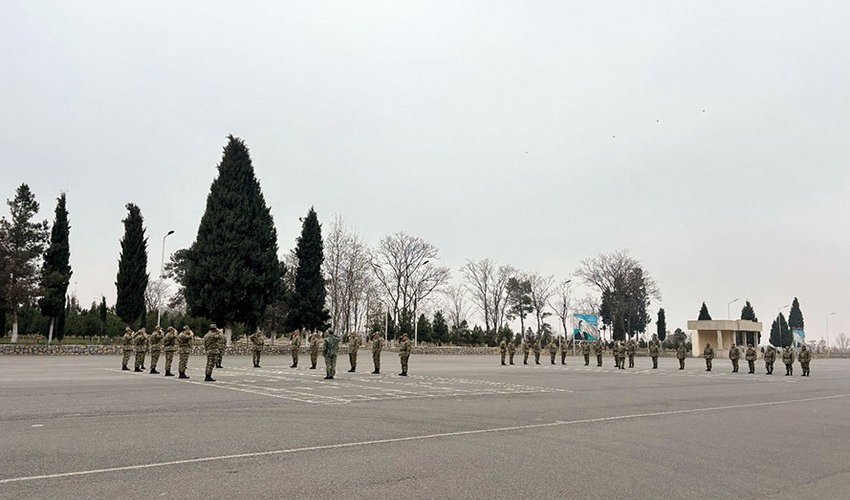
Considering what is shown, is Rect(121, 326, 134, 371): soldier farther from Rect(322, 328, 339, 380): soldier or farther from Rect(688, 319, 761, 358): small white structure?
Rect(688, 319, 761, 358): small white structure

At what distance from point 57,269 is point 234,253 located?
529 inches

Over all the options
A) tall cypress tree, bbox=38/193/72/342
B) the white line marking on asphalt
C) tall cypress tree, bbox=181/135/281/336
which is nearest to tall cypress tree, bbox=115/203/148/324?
tall cypress tree, bbox=38/193/72/342

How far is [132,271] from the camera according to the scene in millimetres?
54344

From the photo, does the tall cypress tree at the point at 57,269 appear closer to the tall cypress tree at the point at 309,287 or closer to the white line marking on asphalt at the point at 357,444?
the tall cypress tree at the point at 309,287

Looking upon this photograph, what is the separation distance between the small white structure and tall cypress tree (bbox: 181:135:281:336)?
50247 mm

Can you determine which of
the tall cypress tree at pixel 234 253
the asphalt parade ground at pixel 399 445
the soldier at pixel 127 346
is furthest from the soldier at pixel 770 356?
the tall cypress tree at pixel 234 253

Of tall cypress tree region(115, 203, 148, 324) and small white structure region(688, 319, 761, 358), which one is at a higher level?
tall cypress tree region(115, 203, 148, 324)

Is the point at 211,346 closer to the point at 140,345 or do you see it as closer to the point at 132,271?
the point at 140,345

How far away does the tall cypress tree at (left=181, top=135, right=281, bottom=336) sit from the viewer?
48.8m

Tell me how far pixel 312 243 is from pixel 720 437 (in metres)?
50.6

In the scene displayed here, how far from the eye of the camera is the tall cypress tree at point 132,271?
54.2m

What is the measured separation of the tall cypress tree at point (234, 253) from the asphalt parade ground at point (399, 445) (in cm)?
3080

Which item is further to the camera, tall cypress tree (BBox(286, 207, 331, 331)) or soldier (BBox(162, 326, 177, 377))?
tall cypress tree (BBox(286, 207, 331, 331))

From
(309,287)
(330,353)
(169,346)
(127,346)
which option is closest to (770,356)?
(330,353)
